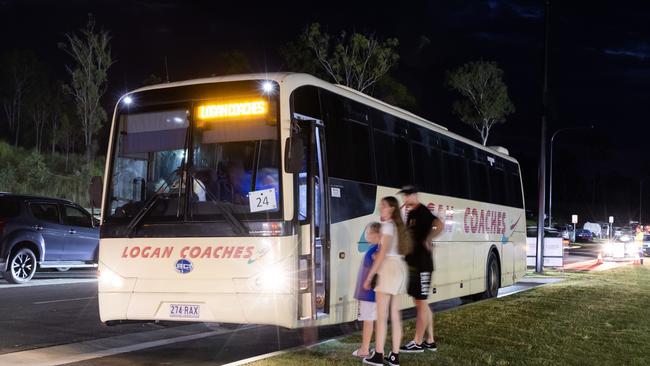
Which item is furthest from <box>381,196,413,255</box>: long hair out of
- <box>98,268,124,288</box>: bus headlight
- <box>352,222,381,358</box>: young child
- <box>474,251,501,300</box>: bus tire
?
<box>474,251,501,300</box>: bus tire

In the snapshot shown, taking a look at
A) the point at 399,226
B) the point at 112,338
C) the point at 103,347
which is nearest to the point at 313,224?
the point at 399,226

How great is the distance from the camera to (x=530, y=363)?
27.5 ft

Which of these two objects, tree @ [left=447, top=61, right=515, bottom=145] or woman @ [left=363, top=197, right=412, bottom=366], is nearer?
woman @ [left=363, top=197, right=412, bottom=366]

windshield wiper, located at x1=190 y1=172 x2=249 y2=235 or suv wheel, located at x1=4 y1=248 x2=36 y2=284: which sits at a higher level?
windshield wiper, located at x1=190 y1=172 x2=249 y2=235

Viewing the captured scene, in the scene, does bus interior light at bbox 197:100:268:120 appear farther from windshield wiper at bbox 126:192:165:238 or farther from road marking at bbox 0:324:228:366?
road marking at bbox 0:324:228:366

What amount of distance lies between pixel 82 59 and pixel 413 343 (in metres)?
36.0

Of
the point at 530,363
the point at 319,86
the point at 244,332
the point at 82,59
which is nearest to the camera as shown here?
the point at 530,363

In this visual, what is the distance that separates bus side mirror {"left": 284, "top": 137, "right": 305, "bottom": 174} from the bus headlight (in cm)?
255

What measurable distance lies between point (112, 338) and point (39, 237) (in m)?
8.05

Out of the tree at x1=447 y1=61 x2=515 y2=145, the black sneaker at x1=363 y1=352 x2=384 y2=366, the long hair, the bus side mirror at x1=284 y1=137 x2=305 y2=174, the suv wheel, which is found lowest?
the black sneaker at x1=363 y1=352 x2=384 y2=366

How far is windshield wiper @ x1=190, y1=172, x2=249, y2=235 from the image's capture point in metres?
8.68

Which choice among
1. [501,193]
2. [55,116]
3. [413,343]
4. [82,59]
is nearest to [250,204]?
[413,343]

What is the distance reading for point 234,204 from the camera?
29.0 feet

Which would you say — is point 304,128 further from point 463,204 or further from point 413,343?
point 463,204
